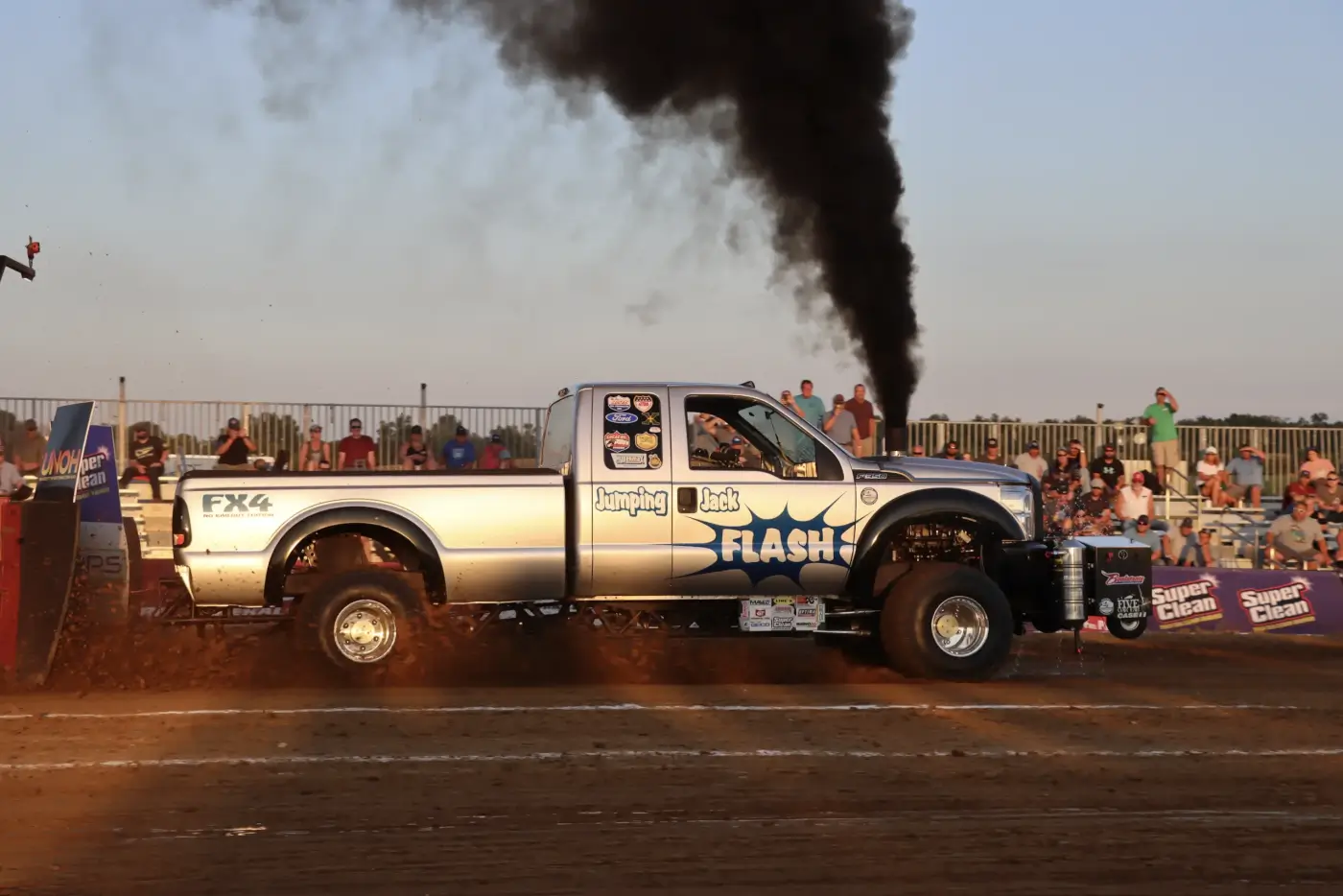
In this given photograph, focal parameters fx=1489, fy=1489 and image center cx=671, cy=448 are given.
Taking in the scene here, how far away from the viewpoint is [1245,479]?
64.7ft

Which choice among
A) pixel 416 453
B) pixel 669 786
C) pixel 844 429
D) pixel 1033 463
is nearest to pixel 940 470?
pixel 669 786

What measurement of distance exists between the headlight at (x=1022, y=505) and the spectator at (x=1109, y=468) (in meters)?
7.92

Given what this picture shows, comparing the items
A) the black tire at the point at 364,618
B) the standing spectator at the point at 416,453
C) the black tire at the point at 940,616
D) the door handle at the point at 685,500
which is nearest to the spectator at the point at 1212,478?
the standing spectator at the point at 416,453

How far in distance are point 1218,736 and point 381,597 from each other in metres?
5.29

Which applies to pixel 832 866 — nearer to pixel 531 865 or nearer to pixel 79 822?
pixel 531 865

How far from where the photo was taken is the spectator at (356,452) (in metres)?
16.5

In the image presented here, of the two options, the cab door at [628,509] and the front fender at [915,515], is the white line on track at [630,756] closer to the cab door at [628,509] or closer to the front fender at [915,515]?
the cab door at [628,509]

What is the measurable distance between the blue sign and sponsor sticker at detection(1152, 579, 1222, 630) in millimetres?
9970

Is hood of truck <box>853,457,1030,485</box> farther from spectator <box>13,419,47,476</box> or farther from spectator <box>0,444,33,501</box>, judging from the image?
spectator <box>13,419,47,476</box>

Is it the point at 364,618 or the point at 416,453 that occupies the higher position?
the point at 416,453

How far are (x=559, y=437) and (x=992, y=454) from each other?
911cm

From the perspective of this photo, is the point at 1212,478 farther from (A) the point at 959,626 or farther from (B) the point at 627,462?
(B) the point at 627,462

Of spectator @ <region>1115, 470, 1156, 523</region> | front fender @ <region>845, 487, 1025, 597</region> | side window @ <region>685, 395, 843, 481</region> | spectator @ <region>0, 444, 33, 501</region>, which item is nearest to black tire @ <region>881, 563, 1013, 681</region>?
front fender @ <region>845, 487, 1025, 597</region>

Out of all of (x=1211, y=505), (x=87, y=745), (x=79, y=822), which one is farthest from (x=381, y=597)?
(x=1211, y=505)
